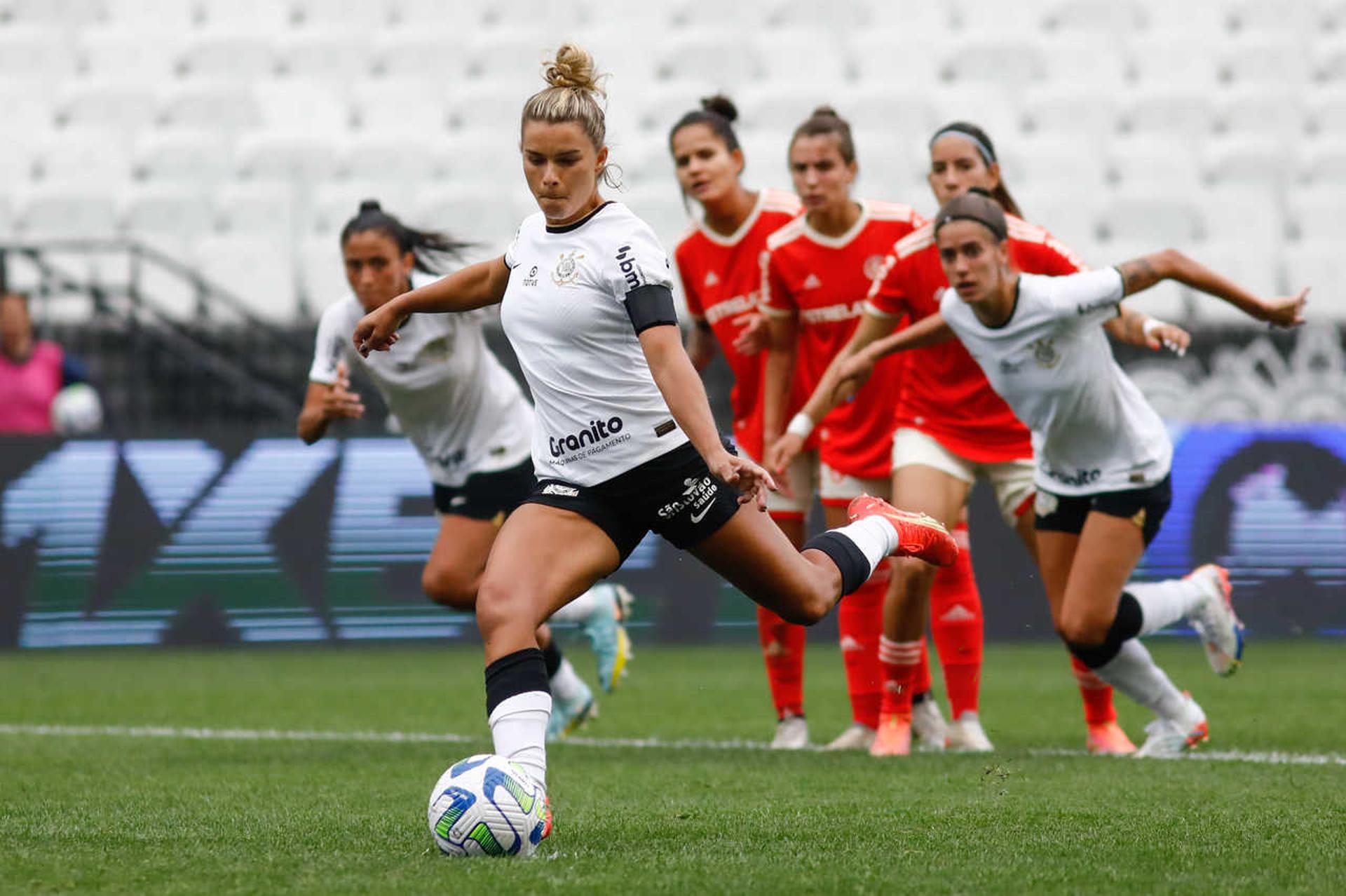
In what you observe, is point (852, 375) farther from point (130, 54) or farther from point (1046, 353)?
point (130, 54)

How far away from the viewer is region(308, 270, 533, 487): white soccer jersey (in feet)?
23.3

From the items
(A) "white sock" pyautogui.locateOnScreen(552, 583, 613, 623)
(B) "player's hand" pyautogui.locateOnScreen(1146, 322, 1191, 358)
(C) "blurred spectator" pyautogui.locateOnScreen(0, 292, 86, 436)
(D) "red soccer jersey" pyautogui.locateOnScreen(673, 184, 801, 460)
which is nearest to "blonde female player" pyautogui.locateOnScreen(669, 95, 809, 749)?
(D) "red soccer jersey" pyautogui.locateOnScreen(673, 184, 801, 460)

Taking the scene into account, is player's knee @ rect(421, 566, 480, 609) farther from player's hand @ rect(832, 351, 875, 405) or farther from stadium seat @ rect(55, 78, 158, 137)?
stadium seat @ rect(55, 78, 158, 137)

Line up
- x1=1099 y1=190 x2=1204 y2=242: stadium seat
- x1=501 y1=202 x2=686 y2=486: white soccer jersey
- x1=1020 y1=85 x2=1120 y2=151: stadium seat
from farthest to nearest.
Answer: x1=1020 y1=85 x2=1120 y2=151: stadium seat, x1=1099 y1=190 x2=1204 y2=242: stadium seat, x1=501 y1=202 x2=686 y2=486: white soccer jersey

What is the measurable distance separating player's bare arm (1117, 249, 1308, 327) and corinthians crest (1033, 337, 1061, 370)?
31 cm

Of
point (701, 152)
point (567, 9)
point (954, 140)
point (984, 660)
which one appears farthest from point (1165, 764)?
point (567, 9)

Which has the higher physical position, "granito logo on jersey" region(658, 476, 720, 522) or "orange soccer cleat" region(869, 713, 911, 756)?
"granito logo on jersey" region(658, 476, 720, 522)

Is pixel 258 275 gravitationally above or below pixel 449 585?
above

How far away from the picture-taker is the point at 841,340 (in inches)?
301

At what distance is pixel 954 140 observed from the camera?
7.34 meters

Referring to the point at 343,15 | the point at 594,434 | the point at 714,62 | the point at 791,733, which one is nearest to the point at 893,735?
the point at 791,733

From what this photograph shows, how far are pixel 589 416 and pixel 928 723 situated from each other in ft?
11.0

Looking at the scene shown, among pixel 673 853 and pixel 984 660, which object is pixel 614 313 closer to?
pixel 673 853

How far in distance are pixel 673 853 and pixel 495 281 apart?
1.68 meters
